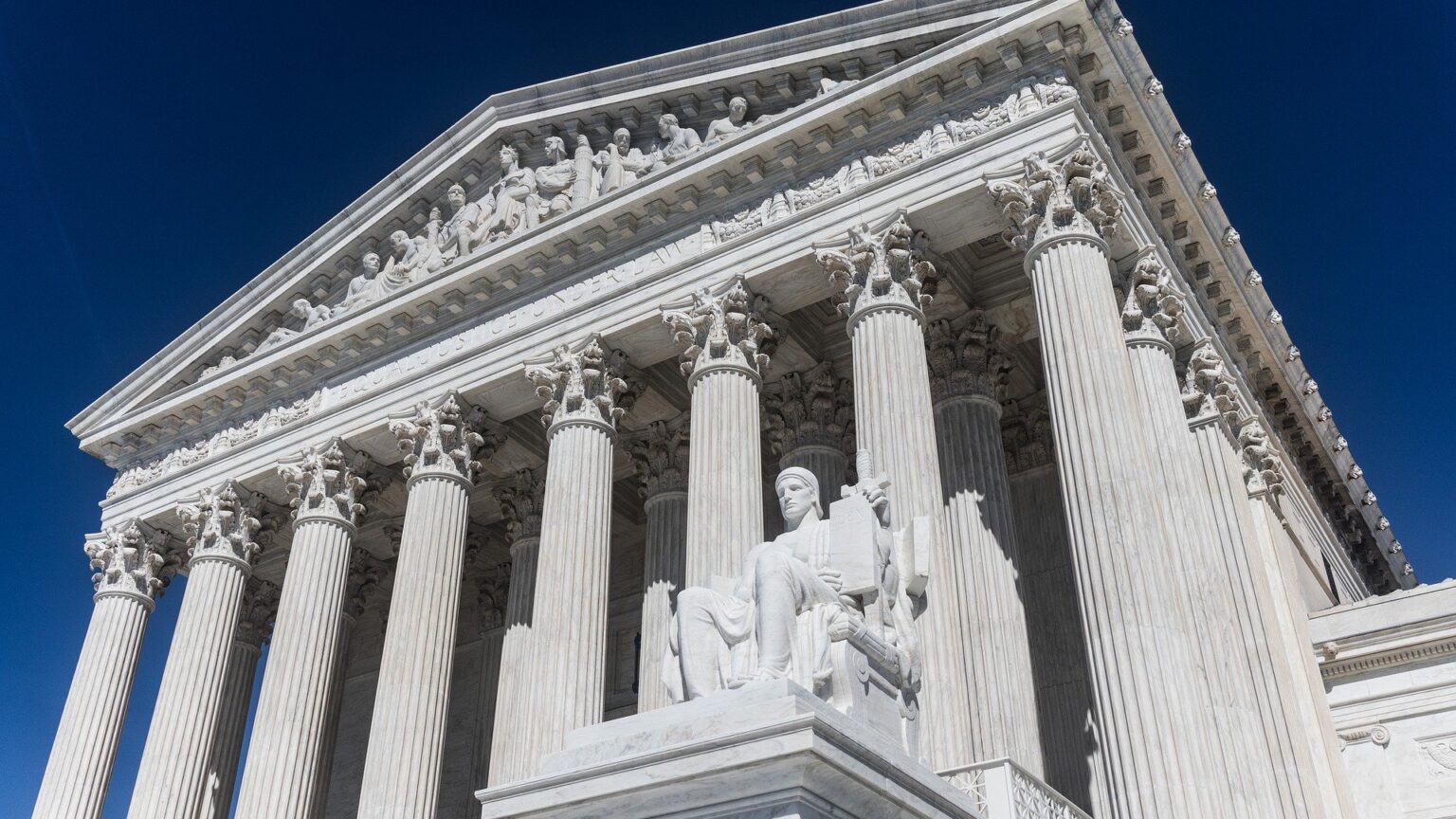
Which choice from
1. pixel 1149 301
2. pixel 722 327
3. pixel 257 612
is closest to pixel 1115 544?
pixel 1149 301

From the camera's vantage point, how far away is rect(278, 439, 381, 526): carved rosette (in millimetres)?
26203

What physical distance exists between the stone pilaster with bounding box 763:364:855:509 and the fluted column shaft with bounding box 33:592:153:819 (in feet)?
50.1

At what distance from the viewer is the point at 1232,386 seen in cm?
2381

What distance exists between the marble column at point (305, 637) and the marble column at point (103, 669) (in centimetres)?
471

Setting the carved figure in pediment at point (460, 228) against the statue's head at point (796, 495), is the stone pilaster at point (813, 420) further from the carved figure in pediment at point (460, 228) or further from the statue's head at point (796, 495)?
the statue's head at point (796, 495)

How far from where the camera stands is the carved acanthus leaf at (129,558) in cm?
2931

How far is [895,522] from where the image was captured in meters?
17.9

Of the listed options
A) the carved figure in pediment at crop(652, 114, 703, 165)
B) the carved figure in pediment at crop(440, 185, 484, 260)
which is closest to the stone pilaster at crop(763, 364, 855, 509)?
the carved figure in pediment at crop(652, 114, 703, 165)

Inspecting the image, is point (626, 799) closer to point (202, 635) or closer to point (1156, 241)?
point (1156, 241)

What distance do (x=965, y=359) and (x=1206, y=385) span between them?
455cm

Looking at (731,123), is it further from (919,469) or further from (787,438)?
(919,469)

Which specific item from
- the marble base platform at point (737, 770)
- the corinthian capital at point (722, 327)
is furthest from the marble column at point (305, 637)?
the marble base platform at point (737, 770)

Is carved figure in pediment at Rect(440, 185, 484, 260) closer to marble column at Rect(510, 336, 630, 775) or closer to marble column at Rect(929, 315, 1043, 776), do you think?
marble column at Rect(510, 336, 630, 775)

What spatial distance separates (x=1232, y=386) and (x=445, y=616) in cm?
1515
